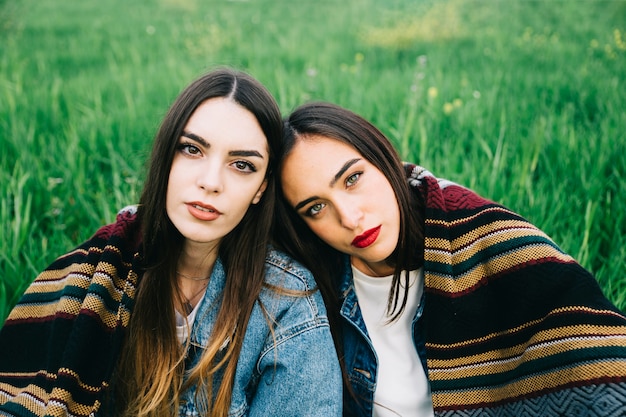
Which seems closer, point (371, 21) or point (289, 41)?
point (289, 41)

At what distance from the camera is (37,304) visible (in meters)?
1.93

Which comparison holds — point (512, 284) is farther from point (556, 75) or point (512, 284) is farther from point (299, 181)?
point (556, 75)

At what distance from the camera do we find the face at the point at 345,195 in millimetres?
1744

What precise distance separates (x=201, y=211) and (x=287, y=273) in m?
0.41

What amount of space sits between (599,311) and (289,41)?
5212 millimetres

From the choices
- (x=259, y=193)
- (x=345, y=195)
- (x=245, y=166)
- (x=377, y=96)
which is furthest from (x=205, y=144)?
(x=377, y=96)

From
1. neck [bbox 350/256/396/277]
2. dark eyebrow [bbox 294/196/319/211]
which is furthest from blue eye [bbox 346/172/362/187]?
neck [bbox 350/256/396/277]

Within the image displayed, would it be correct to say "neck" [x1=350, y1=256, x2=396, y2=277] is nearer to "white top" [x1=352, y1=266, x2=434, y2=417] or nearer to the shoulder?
"white top" [x1=352, y1=266, x2=434, y2=417]

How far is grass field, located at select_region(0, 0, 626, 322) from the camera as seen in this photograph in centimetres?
260

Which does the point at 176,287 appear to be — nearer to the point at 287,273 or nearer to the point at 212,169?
the point at 287,273

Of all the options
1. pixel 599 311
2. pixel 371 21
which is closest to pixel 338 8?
pixel 371 21

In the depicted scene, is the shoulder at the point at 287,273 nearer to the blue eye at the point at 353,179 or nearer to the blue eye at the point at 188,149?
the blue eye at the point at 353,179

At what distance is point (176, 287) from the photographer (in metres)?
1.92

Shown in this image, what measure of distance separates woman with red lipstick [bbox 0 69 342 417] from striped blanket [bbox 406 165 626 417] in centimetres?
42
